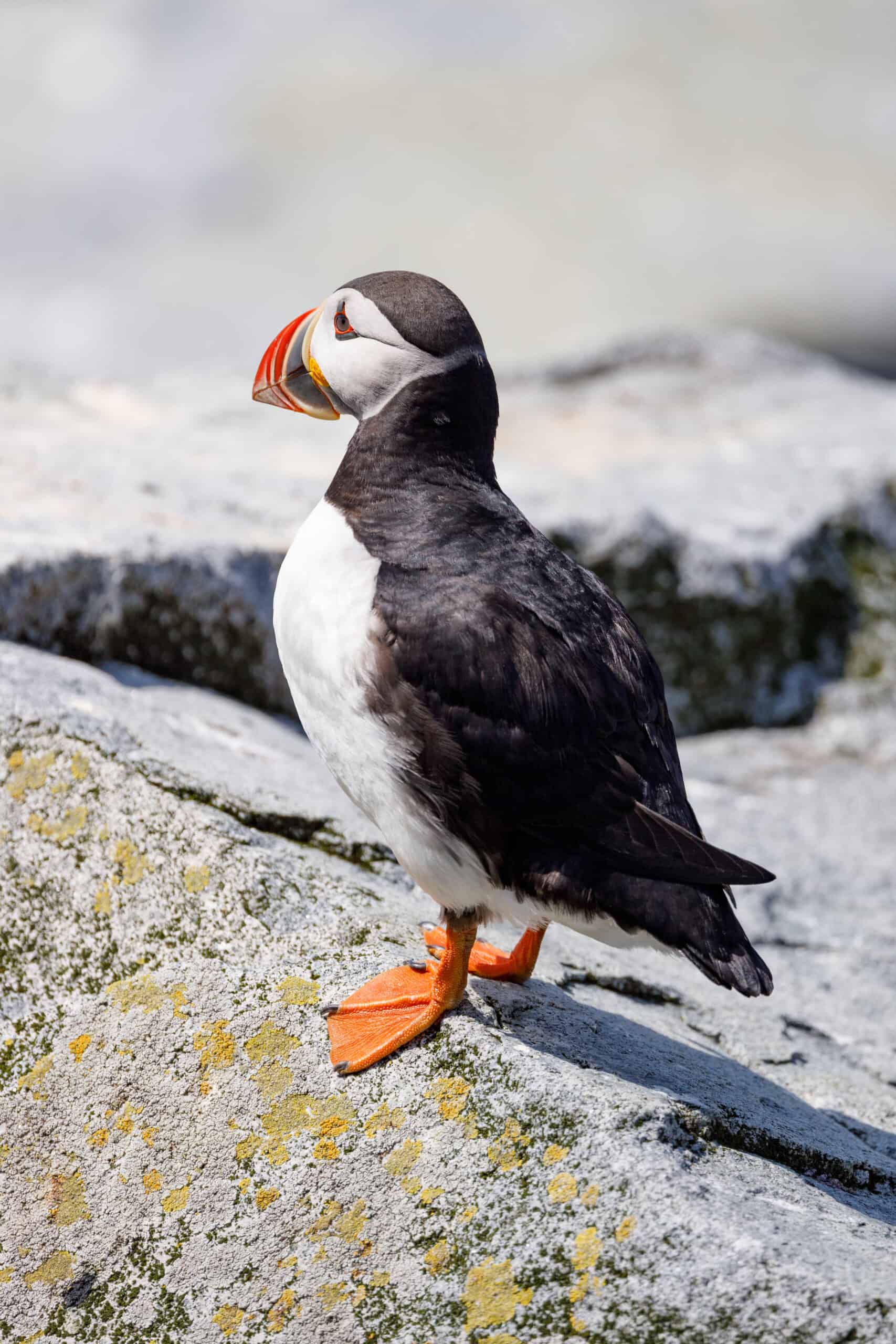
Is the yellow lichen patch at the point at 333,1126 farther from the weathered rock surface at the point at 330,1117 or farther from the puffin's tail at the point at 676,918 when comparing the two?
the puffin's tail at the point at 676,918

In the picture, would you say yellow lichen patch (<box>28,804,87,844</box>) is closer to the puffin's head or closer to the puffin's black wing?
the puffin's black wing

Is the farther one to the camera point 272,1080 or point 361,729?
point 361,729

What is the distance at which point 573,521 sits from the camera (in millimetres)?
6707

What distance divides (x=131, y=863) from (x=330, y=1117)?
962 millimetres

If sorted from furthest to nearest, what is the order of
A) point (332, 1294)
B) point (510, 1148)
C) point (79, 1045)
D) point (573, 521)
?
point (573, 521), point (79, 1045), point (510, 1148), point (332, 1294)

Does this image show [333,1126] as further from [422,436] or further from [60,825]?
[422,436]

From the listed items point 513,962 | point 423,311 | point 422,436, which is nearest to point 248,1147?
point 513,962

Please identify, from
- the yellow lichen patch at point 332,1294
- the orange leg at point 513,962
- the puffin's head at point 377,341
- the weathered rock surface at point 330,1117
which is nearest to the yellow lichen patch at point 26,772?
the weathered rock surface at point 330,1117

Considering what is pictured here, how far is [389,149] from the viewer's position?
64.2ft

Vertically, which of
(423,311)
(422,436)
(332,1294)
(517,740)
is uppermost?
(423,311)

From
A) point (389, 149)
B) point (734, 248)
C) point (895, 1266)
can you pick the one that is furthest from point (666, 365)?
point (389, 149)

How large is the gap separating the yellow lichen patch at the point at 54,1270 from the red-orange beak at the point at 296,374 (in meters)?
2.27

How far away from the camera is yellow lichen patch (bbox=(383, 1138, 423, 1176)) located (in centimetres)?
301

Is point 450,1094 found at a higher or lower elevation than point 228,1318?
higher
